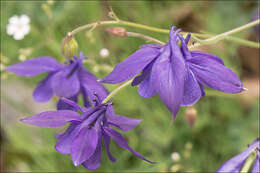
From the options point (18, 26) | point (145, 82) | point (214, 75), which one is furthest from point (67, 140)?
point (18, 26)

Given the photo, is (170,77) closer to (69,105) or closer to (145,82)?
(145,82)

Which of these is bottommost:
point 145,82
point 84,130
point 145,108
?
point 145,108

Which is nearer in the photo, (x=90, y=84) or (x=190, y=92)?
(x=190, y=92)

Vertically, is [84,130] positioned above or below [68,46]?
below

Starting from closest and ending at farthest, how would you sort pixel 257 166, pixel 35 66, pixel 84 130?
pixel 84 130
pixel 257 166
pixel 35 66

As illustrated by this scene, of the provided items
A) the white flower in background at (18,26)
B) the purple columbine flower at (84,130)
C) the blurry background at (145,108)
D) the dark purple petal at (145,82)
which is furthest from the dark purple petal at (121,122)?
the white flower in background at (18,26)

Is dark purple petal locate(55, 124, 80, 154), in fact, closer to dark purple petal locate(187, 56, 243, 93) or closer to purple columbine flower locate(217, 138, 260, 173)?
dark purple petal locate(187, 56, 243, 93)

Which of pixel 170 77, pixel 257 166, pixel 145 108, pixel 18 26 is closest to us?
pixel 170 77
